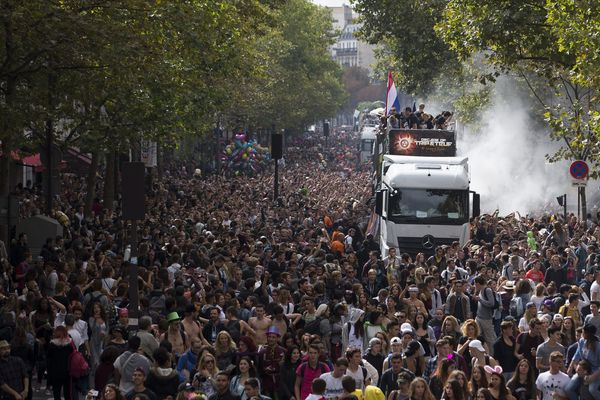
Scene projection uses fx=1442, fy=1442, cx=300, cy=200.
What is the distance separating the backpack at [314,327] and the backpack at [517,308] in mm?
3289

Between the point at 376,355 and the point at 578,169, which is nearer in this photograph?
the point at 376,355

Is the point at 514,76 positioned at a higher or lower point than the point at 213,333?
higher

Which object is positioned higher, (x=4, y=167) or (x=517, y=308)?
(x=4, y=167)

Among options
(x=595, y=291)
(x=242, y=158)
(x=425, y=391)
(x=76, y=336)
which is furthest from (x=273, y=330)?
(x=242, y=158)

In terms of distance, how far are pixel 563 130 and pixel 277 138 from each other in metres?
18.0

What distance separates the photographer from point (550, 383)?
14320mm

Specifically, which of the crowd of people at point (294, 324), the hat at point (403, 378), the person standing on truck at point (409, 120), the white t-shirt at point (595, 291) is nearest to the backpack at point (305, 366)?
the crowd of people at point (294, 324)

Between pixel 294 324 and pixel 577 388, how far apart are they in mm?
4475

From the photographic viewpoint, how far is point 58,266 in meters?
22.4

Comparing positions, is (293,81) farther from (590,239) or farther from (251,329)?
(251,329)

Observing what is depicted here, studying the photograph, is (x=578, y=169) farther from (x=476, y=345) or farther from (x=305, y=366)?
(x=305, y=366)

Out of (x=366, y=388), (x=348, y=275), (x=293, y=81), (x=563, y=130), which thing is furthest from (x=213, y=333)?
(x=293, y=81)

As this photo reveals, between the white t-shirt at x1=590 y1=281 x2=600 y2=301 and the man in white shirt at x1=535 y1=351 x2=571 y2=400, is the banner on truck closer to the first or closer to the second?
the white t-shirt at x1=590 y1=281 x2=600 y2=301

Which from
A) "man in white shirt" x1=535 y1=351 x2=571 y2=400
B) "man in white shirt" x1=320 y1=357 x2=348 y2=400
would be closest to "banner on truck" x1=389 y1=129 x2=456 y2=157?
"man in white shirt" x1=535 y1=351 x2=571 y2=400
